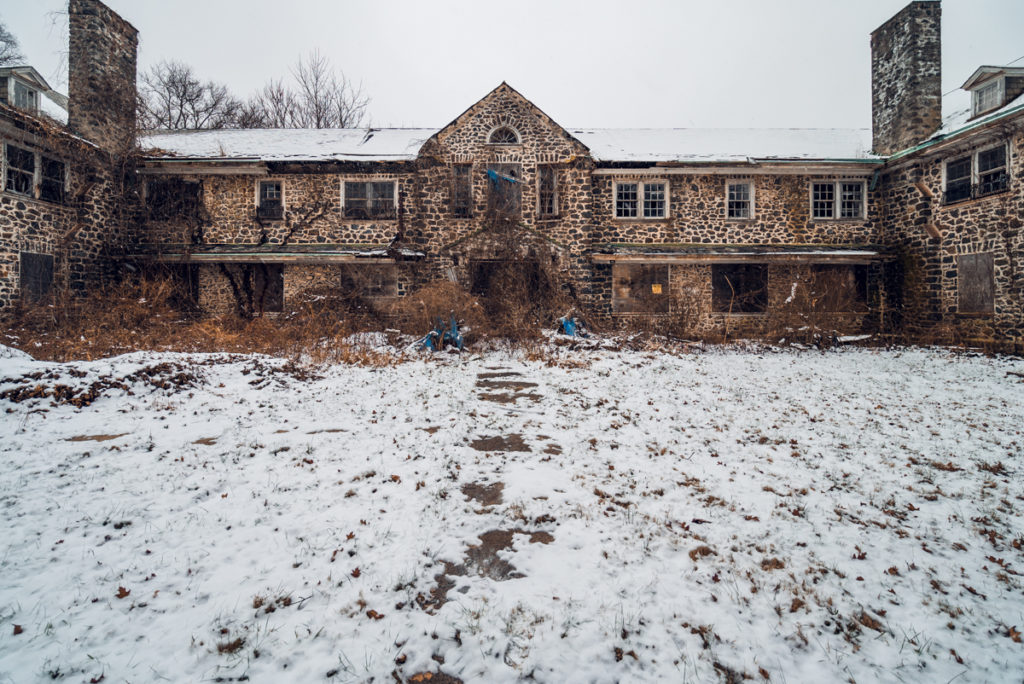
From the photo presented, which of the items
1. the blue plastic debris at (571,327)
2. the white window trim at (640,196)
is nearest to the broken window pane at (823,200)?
the white window trim at (640,196)

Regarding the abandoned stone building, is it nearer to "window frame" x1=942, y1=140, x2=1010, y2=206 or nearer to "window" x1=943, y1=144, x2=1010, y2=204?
"window frame" x1=942, y1=140, x2=1010, y2=206

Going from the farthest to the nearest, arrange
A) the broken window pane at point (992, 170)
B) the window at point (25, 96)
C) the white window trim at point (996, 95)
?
the window at point (25, 96) < the white window trim at point (996, 95) < the broken window pane at point (992, 170)

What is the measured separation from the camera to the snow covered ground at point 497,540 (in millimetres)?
2398

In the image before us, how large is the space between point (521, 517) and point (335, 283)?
1478 centimetres

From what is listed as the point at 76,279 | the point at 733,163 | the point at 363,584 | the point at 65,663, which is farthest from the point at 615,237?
the point at 76,279

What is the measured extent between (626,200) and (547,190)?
307 centimetres

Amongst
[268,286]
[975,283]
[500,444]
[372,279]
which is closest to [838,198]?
[975,283]

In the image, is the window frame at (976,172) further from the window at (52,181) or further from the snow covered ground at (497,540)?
the window at (52,181)

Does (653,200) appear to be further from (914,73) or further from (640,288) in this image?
(914,73)

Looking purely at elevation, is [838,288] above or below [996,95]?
below

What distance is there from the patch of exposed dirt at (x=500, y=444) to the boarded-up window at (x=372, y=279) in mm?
12133

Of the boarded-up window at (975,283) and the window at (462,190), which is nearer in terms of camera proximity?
the boarded-up window at (975,283)

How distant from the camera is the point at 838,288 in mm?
16500

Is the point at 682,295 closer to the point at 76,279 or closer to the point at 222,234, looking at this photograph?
the point at 222,234
